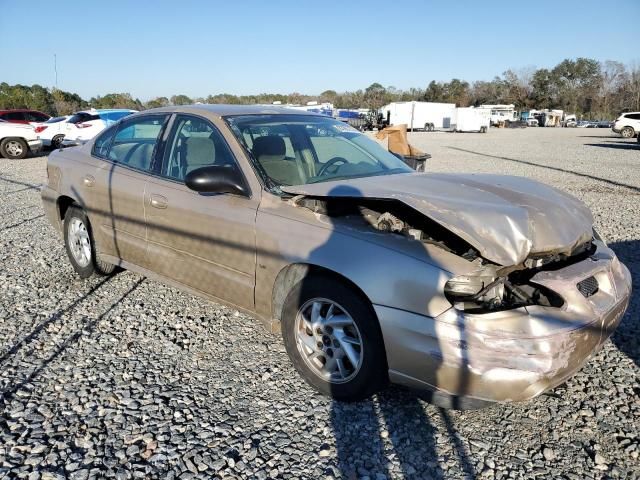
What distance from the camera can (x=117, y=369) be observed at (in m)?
3.27

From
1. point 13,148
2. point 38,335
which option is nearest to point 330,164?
point 38,335

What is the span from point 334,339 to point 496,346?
90cm

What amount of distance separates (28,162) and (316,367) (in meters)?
16.5

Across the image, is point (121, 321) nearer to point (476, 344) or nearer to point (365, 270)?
point (365, 270)

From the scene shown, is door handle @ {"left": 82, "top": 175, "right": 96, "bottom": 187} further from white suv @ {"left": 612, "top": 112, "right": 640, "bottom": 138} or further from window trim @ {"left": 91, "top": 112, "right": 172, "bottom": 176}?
white suv @ {"left": 612, "top": 112, "right": 640, "bottom": 138}

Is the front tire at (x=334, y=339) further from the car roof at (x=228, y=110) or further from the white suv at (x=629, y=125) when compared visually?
the white suv at (x=629, y=125)

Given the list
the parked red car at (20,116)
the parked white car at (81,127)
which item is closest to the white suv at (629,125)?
the parked white car at (81,127)

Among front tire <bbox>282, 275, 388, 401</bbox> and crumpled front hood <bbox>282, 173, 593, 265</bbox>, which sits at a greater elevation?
crumpled front hood <bbox>282, 173, 593, 265</bbox>

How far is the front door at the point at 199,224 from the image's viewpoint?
3.23 m

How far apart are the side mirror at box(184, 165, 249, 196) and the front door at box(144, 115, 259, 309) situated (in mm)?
101

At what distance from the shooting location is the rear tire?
16.6 m

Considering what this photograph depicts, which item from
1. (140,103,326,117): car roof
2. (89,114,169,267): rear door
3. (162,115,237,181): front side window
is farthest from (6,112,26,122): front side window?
(162,115,237,181): front side window

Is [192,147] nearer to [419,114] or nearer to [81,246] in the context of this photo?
[81,246]

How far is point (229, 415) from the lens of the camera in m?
2.77
